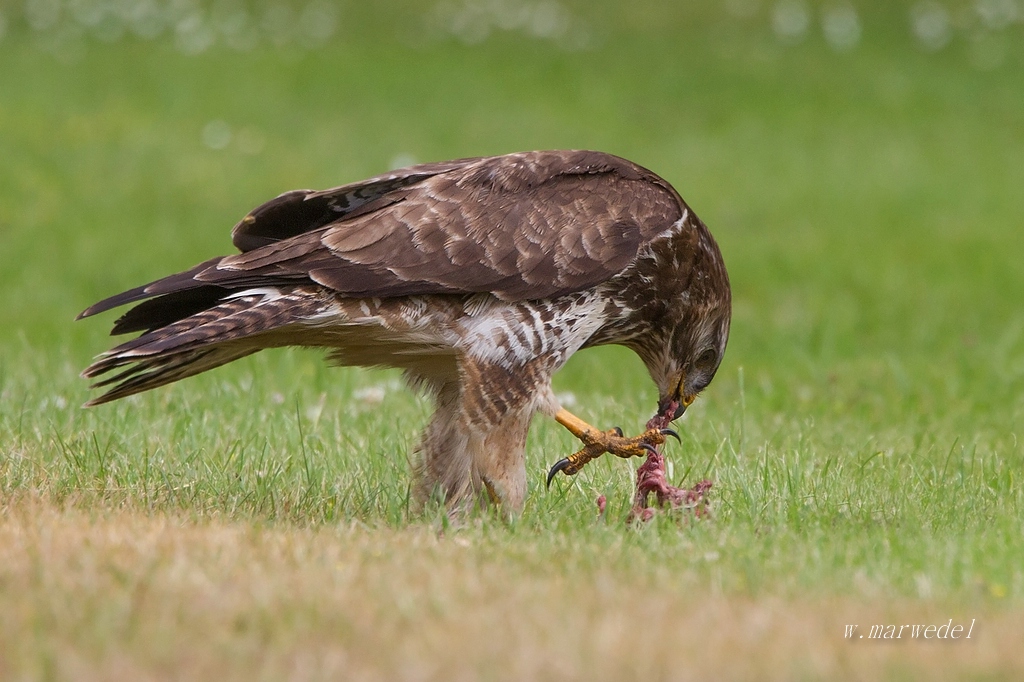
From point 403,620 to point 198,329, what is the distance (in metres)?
1.70

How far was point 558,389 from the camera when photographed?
867 centimetres

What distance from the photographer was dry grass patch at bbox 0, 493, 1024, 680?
294cm

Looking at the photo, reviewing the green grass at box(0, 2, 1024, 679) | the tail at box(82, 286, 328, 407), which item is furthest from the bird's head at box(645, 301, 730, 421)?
the tail at box(82, 286, 328, 407)

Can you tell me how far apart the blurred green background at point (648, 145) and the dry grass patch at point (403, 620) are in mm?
2291

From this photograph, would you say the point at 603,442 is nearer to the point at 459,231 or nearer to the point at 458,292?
the point at 458,292

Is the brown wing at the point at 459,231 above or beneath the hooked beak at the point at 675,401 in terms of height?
above

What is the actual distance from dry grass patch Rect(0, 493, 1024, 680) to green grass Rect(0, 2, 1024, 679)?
13 millimetres

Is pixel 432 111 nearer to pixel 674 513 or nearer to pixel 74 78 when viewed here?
pixel 74 78

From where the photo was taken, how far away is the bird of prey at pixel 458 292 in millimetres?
4750

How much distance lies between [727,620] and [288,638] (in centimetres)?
104
